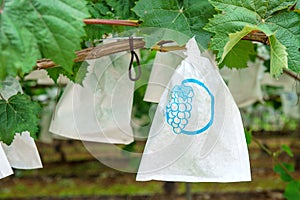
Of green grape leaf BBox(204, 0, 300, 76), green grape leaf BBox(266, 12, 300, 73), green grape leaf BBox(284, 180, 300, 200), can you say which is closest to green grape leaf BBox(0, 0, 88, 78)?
green grape leaf BBox(204, 0, 300, 76)

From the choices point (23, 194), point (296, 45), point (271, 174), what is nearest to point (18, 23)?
point (296, 45)

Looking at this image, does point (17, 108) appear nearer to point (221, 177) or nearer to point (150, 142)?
point (150, 142)

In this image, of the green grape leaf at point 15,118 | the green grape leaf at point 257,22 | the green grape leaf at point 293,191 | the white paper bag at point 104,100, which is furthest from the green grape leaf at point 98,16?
the green grape leaf at point 293,191

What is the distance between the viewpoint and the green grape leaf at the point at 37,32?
646mm

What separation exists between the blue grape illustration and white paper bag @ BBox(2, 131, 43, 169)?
31 cm

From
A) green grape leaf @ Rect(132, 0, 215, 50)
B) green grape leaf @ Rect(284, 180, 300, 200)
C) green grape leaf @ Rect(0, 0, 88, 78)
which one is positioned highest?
green grape leaf @ Rect(0, 0, 88, 78)

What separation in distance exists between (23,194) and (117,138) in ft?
15.2

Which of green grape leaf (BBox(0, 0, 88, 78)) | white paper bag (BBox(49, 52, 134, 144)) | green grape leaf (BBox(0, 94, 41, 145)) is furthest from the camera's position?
white paper bag (BBox(49, 52, 134, 144))

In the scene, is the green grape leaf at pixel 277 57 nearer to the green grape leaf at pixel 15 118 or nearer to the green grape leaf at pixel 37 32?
the green grape leaf at pixel 37 32

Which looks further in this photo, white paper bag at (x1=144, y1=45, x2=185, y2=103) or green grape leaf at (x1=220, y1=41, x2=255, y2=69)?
green grape leaf at (x1=220, y1=41, x2=255, y2=69)

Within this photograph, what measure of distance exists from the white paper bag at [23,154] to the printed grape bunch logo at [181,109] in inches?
12.3

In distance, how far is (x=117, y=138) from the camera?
118 cm

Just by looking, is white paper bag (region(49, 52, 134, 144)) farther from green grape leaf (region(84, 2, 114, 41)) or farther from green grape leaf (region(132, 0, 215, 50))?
green grape leaf (region(132, 0, 215, 50))

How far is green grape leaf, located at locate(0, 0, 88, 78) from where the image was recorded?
2.12 feet
